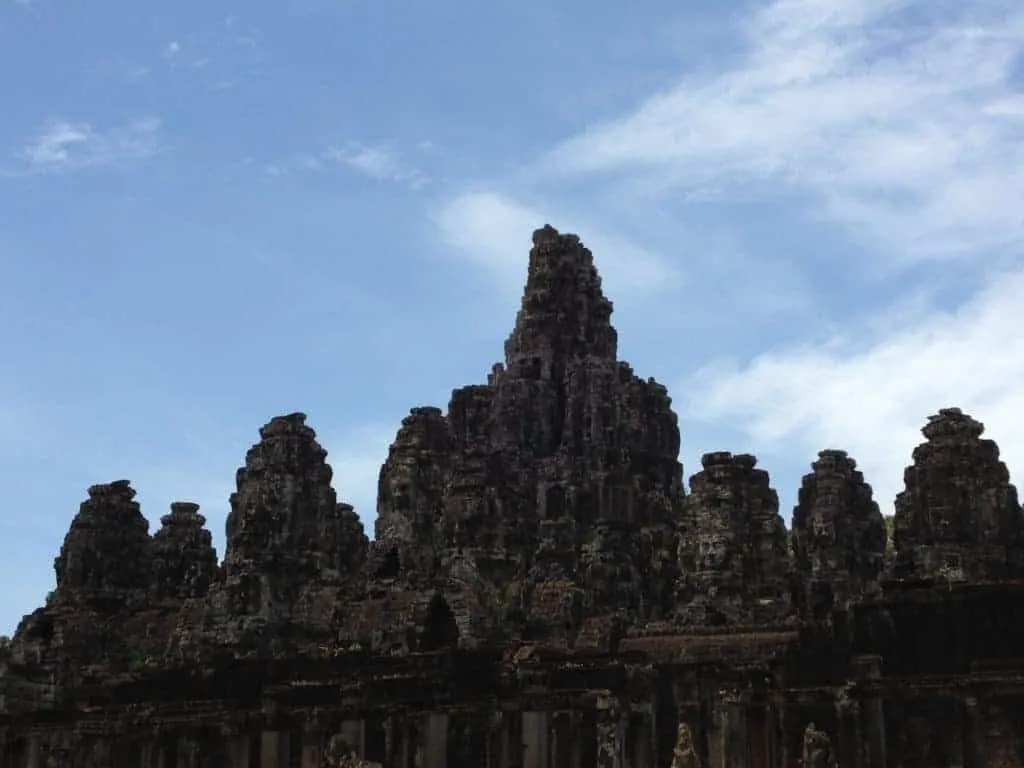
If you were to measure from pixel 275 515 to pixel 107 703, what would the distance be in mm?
9468

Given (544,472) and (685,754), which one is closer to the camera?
(685,754)

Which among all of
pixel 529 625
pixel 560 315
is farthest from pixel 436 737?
pixel 560 315

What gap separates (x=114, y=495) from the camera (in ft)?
225

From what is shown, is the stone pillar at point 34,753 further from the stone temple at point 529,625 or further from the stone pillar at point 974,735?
the stone pillar at point 974,735

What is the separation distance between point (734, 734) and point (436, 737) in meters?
10.1

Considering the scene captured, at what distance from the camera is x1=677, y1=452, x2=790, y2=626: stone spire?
178ft


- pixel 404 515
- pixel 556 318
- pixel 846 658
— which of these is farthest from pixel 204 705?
pixel 556 318

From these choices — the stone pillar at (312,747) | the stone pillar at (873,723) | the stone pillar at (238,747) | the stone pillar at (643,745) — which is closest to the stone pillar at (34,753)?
the stone pillar at (238,747)

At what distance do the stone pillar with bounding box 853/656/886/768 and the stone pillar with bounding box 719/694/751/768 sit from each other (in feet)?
12.1

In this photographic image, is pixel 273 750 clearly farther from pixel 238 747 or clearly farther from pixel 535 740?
pixel 535 740

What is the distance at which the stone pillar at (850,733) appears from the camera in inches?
1671

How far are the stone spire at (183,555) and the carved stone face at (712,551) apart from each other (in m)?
27.4

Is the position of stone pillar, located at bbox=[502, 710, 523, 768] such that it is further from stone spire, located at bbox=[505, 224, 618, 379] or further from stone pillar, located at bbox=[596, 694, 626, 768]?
stone spire, located at bbox=[505, 224, 618, 379]

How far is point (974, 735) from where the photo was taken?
40875 mm
